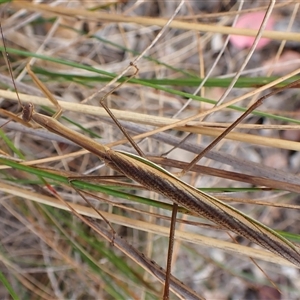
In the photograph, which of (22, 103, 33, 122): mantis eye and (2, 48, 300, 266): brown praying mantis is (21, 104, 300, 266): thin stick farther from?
Answer: (22, 103, 33, 122): mantis eye

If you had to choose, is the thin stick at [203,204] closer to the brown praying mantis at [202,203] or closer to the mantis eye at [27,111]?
the brown praying mantis at [202,203]

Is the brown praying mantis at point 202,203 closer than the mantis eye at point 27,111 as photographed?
Yes

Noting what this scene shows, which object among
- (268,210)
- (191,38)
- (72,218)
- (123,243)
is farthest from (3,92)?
(268,210)

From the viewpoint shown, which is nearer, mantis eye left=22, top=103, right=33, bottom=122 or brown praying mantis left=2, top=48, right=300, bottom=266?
brown praying mantis left=2, top=48, right=300, bottom=266

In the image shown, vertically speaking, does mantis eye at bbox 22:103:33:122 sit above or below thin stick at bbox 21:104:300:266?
above

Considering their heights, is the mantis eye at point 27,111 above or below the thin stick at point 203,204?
above

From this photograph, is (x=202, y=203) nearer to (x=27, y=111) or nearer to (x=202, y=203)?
(x=202, y=203)

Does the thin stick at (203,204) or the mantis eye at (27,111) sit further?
the mantis eye at (27,111)

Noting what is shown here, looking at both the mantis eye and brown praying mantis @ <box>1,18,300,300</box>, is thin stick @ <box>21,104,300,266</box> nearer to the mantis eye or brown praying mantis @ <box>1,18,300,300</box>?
brown praying mantis @ <box>1,18,300,300</box>

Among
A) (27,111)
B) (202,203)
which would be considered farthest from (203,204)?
(27,111)

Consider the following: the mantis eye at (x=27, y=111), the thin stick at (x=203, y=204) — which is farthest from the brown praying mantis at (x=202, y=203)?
the mantis eye at (x=27, y=111)

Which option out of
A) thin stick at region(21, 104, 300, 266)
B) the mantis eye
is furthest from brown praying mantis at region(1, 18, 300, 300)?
the mantis eye
